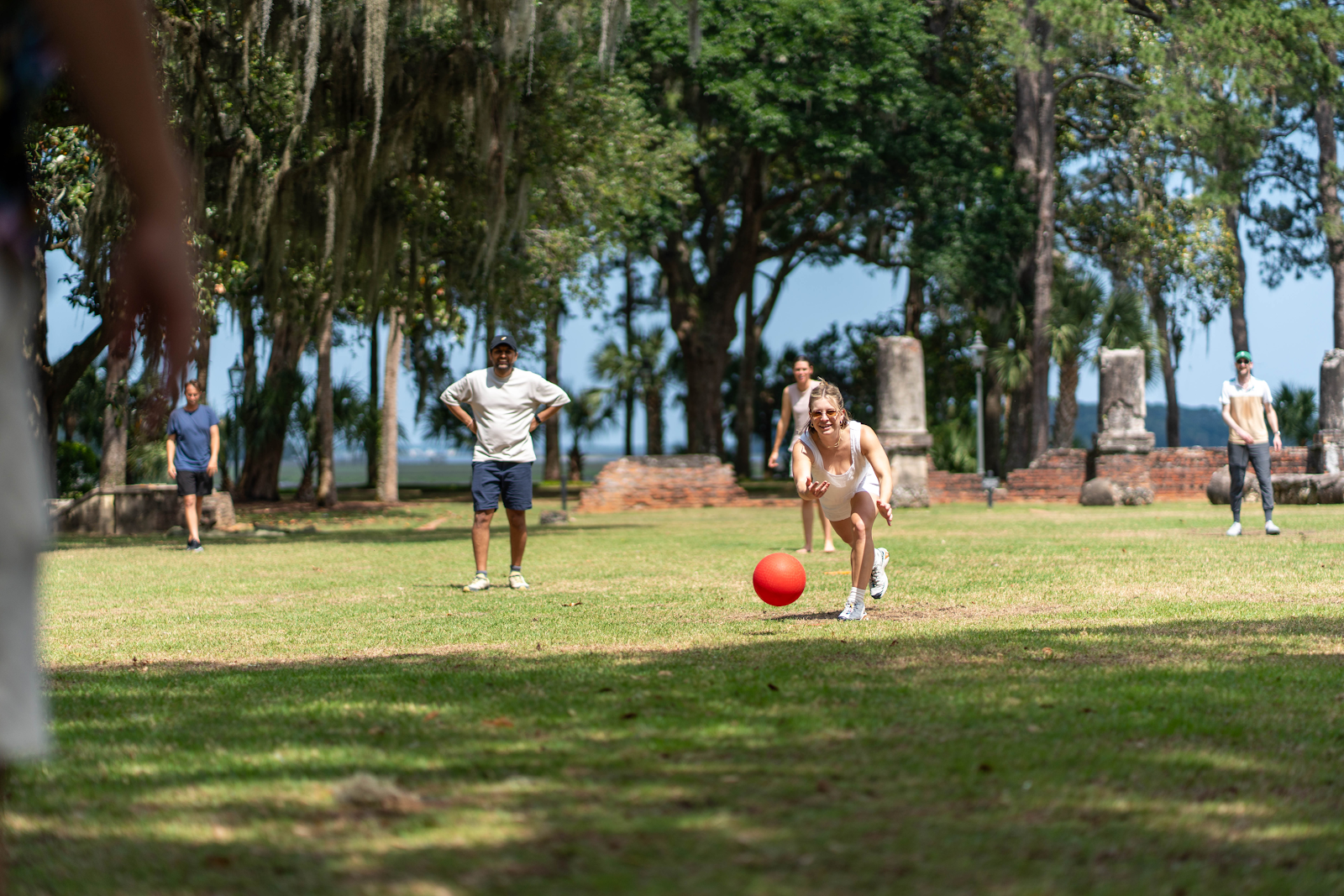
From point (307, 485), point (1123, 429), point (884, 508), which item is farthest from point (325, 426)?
point (884, 508)

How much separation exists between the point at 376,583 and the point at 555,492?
27886mm

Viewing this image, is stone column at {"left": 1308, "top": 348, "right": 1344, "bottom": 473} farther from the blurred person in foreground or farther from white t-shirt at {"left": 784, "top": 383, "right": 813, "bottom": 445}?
the blurred person in foreground

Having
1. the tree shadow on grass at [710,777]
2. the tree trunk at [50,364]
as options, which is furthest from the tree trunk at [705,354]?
the tree shadow on grass at [710,777]

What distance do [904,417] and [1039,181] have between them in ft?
32.9

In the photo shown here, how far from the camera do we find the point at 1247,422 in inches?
632

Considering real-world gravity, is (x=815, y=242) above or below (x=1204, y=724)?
above


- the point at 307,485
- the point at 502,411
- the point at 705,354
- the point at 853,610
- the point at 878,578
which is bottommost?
the point at 853,610

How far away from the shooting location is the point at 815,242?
39.9 metres

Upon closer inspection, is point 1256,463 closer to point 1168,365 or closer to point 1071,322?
point 1071,322

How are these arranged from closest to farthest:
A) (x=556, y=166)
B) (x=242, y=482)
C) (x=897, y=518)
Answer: (x=556, y=166) < (x=897, y=518) < (x=242, y=482)

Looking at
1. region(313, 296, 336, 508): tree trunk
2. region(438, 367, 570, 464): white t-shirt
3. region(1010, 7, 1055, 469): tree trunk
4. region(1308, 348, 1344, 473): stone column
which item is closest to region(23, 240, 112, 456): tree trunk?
region(438, 367, 570, 464): white t-shirt

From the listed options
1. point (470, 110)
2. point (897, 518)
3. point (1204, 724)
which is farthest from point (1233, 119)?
point (1204, 724)

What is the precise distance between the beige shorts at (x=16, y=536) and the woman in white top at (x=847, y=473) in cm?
644

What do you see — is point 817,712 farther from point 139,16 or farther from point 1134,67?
point 1134,67
